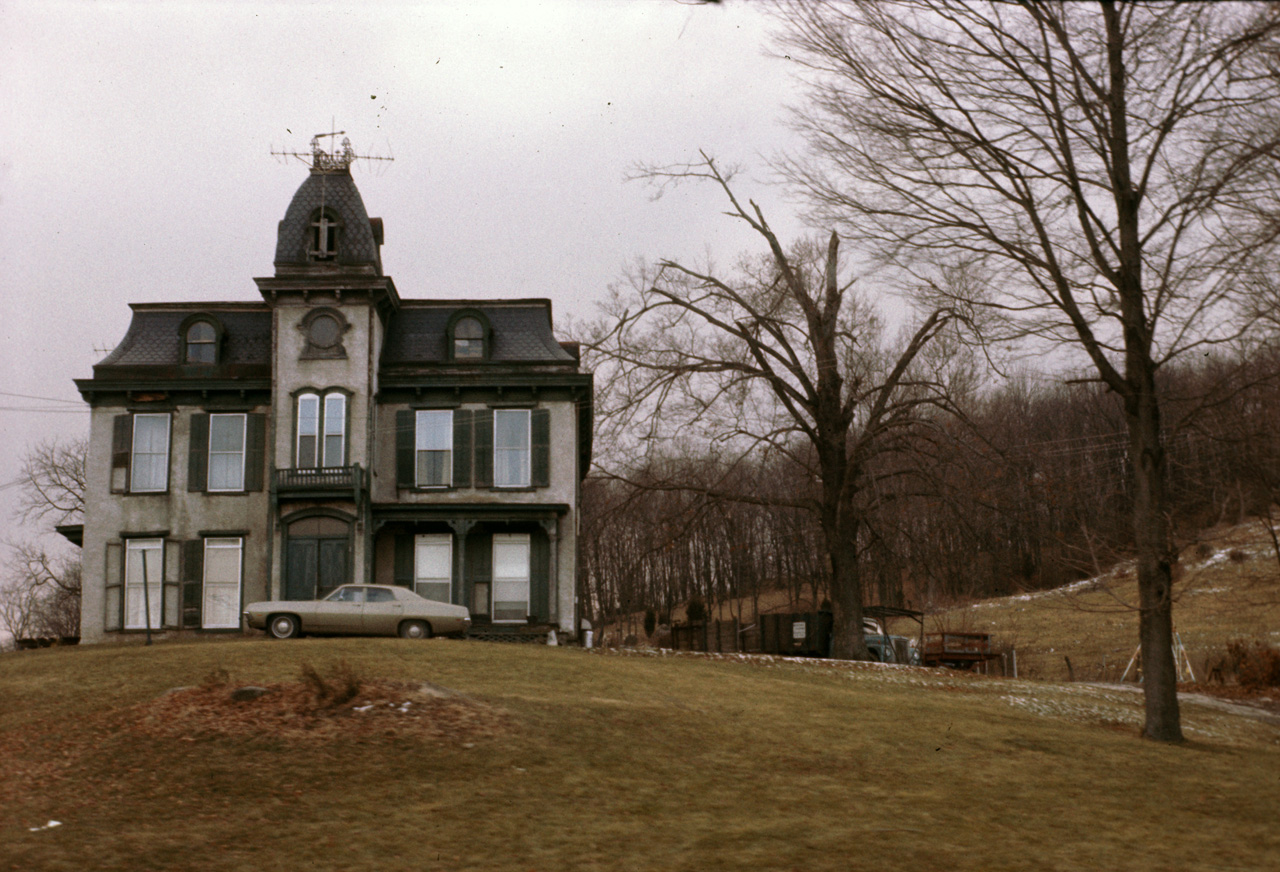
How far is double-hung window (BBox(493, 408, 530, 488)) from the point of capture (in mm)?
31219

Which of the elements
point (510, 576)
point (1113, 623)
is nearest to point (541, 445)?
point (510, 576)

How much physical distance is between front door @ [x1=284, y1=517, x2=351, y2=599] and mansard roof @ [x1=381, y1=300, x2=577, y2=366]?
15.6 feet

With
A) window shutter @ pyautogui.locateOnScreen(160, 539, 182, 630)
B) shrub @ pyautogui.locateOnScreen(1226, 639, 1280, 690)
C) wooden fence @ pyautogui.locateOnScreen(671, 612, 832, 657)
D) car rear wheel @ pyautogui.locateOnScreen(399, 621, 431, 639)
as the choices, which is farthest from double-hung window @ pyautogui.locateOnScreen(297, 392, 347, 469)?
shrub @ pyautogui.locateOnScreen(1226, 639, 1280, 690)

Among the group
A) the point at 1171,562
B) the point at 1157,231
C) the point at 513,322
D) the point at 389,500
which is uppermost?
the point at 513,322

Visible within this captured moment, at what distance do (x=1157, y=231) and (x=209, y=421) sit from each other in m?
23.6

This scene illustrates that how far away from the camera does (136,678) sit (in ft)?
58.3

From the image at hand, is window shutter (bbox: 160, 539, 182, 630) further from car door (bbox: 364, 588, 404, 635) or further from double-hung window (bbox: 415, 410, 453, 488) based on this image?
car door (bbox: 364, 588, 404, 635)

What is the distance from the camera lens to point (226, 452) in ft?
103

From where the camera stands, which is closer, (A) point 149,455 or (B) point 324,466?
(B) point 324,466

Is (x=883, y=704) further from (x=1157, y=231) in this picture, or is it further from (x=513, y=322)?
(x=513, y=322)

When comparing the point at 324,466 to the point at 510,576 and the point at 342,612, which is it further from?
A: the point at 510,576

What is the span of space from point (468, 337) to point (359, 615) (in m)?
9.05

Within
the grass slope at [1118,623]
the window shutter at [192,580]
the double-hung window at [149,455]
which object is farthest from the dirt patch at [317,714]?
the grass slope at [1118,623]

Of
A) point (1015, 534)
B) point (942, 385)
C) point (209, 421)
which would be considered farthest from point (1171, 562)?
point (1015, 534)
